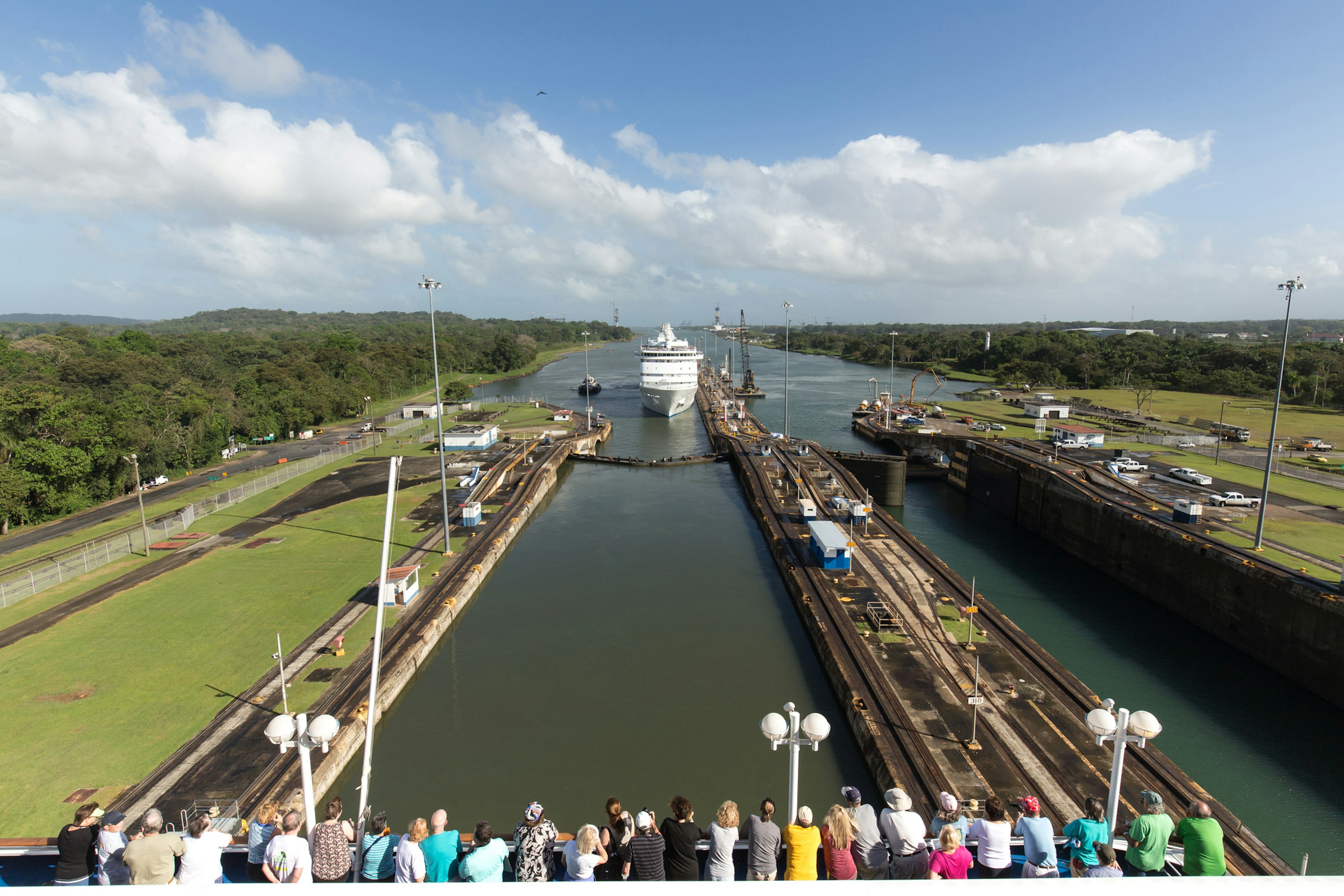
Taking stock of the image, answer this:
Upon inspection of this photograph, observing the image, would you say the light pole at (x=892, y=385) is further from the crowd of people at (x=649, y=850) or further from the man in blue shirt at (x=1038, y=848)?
the man in blue shirt at (x=1038, y=848)

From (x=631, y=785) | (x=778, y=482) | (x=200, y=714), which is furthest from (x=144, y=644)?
(x=778, y=482)

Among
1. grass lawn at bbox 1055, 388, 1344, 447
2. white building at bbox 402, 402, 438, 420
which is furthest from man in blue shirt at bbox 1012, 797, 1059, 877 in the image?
white building at bbox 402, 402, 438, 420

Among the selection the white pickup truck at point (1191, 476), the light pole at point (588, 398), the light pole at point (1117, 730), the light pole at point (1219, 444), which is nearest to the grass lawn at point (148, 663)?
the light pole at point (1117, 730)

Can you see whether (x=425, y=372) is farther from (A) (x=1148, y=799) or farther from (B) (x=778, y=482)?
(A) (x=1148, y=799)

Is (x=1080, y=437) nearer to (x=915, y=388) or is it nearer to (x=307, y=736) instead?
(x=307, y=736)

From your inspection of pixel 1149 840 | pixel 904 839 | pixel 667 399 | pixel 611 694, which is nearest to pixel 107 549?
pixel 611 694

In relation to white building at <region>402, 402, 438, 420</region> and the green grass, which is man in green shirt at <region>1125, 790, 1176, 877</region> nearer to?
the green grass

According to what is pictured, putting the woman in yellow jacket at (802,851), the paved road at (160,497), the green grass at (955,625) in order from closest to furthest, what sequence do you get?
1. the woman in yellow jacket at (802,851)
2. the green grass at (955,625)
3. the paved road at (160,497)
